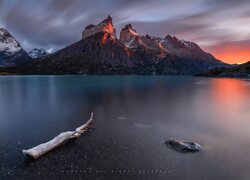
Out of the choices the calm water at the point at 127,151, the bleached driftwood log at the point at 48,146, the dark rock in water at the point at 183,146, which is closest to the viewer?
the calm water at the point at 127,151

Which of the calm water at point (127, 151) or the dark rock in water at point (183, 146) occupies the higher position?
the dark rock in water at point (183, 146)

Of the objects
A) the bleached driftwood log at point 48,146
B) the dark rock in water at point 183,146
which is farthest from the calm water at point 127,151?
the dark rock in water at point 183,146

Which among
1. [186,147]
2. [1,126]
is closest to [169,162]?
[186,147]

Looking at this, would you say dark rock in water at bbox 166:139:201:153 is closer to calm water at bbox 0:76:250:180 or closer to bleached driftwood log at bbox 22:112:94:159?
calm water at bbox 0:76:250:180

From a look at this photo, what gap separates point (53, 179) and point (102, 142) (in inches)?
380

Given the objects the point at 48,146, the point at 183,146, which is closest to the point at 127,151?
the point at 183,146

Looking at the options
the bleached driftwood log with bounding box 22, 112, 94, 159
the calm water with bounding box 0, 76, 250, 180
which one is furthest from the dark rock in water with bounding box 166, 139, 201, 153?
the bleached driftwood log with bounding box 22, 112, 94, 159

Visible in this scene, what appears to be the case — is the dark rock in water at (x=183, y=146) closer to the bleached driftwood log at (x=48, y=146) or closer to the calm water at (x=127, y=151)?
the calm water at (x=127, y=151)

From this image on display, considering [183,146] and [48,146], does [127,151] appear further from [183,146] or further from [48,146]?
[48,146]

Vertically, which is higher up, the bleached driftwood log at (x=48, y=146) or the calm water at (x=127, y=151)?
the bleached driftwood log at (x=48, y=146)

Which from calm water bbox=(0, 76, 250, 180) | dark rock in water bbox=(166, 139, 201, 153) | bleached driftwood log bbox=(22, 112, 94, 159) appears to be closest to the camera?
calm water bbox=(0, 76, 250, 180)

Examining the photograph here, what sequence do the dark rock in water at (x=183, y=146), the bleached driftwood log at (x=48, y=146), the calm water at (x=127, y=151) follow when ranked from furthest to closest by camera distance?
the dark rock in water at (x=183, y=146), the bleached driftwood log at (x=48, y=146), the calm water at (x=127, y=151)

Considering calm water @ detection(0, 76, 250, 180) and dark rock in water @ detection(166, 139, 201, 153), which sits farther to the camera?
dark rock in water @ detection(166, 139, 201, 153)

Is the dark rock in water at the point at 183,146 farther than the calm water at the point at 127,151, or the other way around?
the dark rock in water at the point at 183,146
